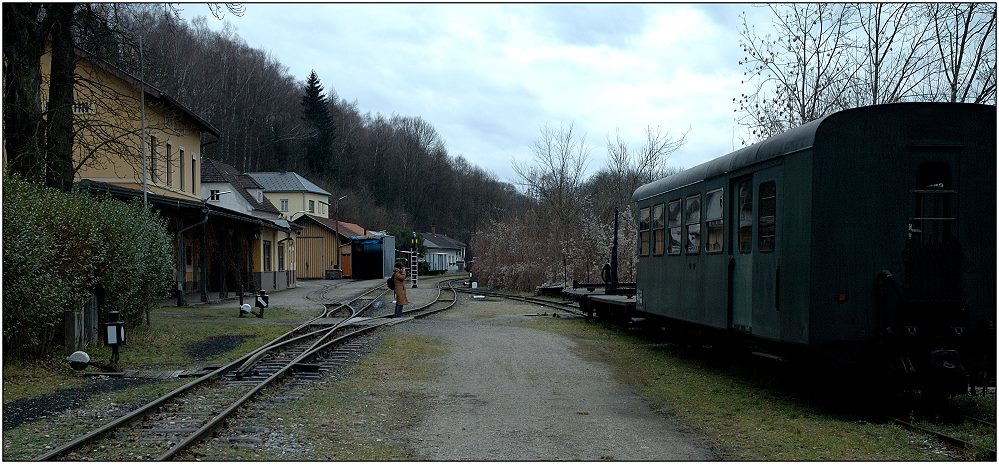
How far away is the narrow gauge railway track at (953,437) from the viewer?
722cm

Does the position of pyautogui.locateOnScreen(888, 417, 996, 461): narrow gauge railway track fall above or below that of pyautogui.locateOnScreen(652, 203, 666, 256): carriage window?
below

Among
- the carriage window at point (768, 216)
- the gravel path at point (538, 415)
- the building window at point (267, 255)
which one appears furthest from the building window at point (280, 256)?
the carriage window at point (768, 216)

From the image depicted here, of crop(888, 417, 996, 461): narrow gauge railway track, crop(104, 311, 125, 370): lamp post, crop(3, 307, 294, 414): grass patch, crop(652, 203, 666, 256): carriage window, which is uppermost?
crop(652, 203, 666, 256): carriage window

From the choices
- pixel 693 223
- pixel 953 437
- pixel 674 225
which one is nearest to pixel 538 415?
pixel 953 437

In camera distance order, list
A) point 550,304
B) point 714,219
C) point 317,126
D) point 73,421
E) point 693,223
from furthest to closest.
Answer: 1. point 317,126
2. point 550,304
3. point 693,223
4. point 714,219
5. point 73,421

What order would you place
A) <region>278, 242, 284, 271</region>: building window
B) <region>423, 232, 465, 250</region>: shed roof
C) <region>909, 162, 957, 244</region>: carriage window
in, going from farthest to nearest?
<region>423, 232, 465, 250</region>: shed roof
<region>278, 242, 284, 271</region>: building window
<region>909, 162, 957, 244</region>: carriage window

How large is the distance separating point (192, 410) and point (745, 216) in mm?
6433

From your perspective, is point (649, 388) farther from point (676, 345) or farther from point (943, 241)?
point (676, 345)

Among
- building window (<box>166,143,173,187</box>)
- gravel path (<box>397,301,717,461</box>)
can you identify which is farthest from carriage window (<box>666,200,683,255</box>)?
building window (<box>166,143,173,187</box>)

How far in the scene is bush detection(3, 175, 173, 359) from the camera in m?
11.3

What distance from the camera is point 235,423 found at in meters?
8.66

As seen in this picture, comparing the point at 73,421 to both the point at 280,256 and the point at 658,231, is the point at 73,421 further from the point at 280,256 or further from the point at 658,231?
the point at 280,256

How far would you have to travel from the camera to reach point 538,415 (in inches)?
367

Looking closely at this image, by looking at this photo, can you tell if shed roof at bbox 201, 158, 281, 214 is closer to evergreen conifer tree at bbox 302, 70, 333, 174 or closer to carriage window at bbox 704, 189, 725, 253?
evergreen conifer tree at bbox 302, 70, 333, 174
